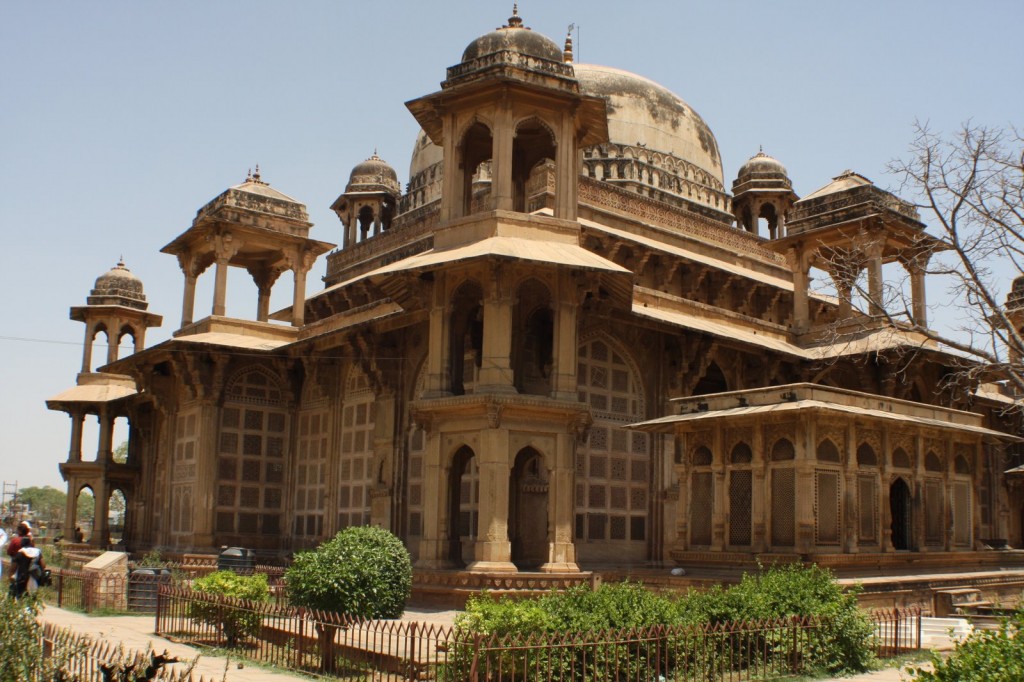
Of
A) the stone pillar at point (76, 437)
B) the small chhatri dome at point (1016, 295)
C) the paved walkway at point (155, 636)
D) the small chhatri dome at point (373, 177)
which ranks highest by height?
the small chhatri dome at point (373, 177)

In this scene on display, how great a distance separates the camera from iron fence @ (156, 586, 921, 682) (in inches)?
382

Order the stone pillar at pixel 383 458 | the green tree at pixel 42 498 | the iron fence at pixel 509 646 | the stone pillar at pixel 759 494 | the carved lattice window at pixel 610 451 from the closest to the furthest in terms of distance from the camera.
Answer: the iron fence at pixel 509 646 < the stone pillar at pixel 759 494 < the carved lattice window at pixel 610 451 < the stone pillar at pixel 383 458 < the green tree at pixel 42 498

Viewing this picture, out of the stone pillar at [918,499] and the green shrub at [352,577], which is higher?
the stone pillar at [918,499]

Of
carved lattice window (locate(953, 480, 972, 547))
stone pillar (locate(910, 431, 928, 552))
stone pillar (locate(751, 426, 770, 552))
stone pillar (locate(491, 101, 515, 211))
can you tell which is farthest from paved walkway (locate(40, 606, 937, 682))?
carved lattice window (locate(953, 480, 972, 547))

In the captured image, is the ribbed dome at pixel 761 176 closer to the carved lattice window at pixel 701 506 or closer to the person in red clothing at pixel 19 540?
the carved lattice window at pixel 701 506

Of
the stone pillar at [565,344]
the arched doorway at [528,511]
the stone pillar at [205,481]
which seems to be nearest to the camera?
the stone pillar at [565,344]

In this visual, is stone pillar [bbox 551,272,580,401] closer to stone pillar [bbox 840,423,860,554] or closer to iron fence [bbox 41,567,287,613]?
stone pillar [bbox 840,423,860,554]

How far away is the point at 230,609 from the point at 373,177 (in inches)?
873

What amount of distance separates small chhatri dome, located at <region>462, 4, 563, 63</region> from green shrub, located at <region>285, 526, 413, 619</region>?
9.67 m

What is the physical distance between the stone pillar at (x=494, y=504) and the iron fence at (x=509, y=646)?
471cm

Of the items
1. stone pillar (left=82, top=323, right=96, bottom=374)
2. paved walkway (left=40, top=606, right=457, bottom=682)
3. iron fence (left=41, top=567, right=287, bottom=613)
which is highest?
stone pillar (left=82, top=323, right=96, bottom=374)

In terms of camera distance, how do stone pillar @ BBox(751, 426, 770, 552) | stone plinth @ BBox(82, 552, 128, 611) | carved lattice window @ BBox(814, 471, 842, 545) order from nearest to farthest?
1. stone plinth @ BBox(82, 552, 128, 611)
2. carved lattice window @ BBox(814, 471, 842, 545)
3. stone pillar @ BBox(751, 426, 770, 552)

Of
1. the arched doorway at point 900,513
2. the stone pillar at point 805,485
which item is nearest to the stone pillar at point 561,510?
the stone pillar at point 805,485

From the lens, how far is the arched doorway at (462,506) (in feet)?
63.0
